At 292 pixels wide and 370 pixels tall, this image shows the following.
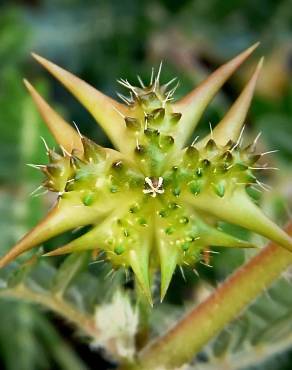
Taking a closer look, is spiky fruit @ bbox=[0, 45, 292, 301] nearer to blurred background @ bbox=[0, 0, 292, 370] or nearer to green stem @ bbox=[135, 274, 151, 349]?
green stem @ bbox=[135, 274, 151, 349]

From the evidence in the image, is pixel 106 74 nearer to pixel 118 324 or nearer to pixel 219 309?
pixel 118 324

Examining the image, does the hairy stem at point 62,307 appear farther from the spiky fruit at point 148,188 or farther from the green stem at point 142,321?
the spiky fruit at point 148,188

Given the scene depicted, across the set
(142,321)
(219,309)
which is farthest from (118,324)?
(219,309)

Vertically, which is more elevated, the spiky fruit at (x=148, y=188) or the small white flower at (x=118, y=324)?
the spiky fruit at (x=148, y=188)

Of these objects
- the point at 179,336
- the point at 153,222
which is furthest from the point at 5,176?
the point at 153,222

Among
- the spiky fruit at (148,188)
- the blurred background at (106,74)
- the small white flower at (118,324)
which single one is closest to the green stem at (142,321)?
the small white flower at (118,324)
